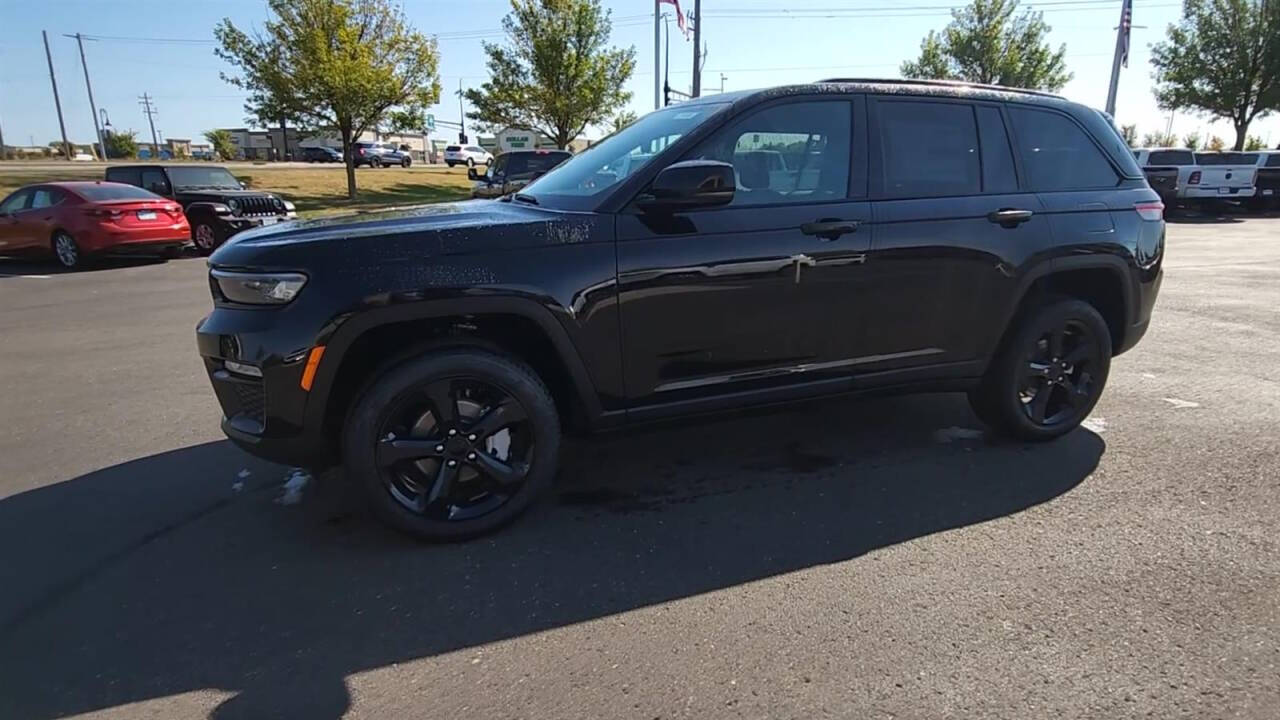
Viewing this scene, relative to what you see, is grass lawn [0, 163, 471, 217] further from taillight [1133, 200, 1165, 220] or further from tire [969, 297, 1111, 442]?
taillight [1133, 200, 1165, 220]

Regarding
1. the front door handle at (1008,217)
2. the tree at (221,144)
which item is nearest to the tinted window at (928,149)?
the front door handle at (1008,217)

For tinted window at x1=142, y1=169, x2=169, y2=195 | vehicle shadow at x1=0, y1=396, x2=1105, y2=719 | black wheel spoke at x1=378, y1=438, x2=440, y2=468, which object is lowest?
vehicle shadow at x1=0, y1=396, x2=1105, y2=719

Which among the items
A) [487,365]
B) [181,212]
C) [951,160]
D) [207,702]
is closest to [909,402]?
[951,160]

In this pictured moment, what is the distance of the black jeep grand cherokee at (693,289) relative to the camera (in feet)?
10.2

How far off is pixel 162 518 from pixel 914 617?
3383mm

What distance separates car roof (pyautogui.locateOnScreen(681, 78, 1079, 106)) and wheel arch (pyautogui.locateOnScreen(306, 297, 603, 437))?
5.01 ft

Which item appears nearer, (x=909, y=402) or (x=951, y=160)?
(x=951, y=160)

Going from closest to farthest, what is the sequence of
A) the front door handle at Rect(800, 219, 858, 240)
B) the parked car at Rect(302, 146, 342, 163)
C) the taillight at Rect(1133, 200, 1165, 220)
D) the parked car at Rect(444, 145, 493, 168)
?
the front door handle at Rect(800, 219, 858, 240) < the taillight at Rect(1133, 200, 1165, 220) < the parked car at Rect(444, 145, 493, 168) < the parked car at Rect(302, 146, 342, 163)

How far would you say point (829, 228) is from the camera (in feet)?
11.9

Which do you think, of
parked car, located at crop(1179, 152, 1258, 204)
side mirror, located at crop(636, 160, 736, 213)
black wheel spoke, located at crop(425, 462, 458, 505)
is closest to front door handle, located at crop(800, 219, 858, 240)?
side mirror, located at crop(636, 160, 736, 213)

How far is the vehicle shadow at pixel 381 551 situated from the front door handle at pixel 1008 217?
1.29 meters

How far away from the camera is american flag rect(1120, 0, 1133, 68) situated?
29984 mm

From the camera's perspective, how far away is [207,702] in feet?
7.79

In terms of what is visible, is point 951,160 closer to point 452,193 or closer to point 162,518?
point 162,518
